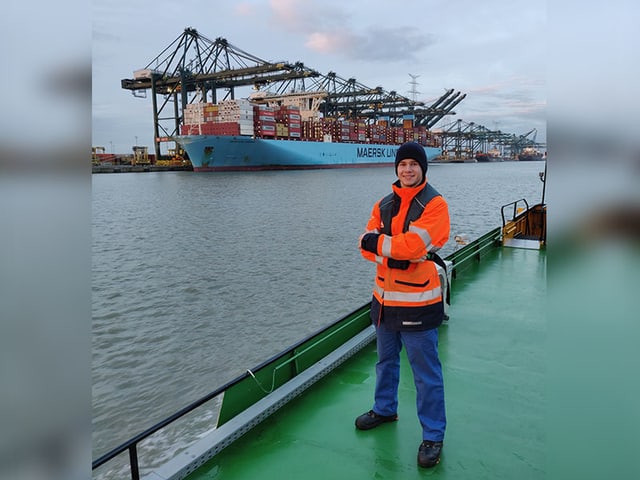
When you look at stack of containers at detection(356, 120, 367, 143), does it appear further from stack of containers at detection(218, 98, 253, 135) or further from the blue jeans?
the blue jeans

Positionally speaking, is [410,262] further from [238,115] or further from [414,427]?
[238,115]

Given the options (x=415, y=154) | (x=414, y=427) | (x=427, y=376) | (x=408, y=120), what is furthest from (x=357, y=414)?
(x=408, y=120)

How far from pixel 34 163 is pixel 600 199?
70cm

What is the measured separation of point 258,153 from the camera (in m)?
47.4

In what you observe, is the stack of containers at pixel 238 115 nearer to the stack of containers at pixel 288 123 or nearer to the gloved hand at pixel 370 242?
the stack of containers at pixel 288 123

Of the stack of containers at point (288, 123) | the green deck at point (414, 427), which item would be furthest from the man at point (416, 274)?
the stack of containers at point (288, 123)

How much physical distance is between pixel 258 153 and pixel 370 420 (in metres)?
46.3

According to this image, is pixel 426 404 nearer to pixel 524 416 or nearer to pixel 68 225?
pixel 524 416

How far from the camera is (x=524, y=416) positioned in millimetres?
2830

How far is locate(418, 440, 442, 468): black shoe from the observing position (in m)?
2.37

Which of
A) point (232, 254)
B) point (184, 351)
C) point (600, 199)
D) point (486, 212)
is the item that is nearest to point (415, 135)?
point (486, 212)

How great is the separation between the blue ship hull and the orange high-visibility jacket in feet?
146

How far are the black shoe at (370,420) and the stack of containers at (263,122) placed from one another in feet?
158

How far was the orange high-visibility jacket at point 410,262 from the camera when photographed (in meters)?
2.24
